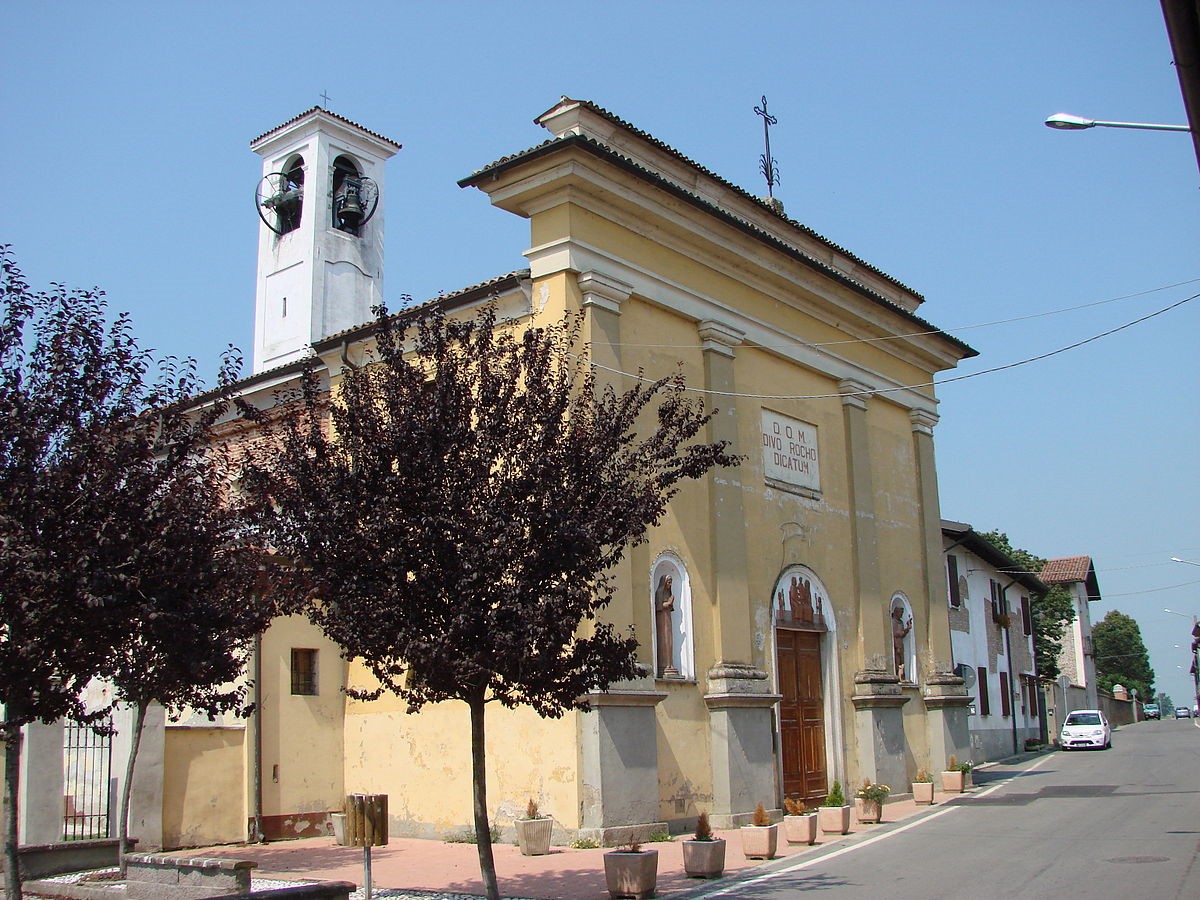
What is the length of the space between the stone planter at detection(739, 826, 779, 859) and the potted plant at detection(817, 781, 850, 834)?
2364 millimetres

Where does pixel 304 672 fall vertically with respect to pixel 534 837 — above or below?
above

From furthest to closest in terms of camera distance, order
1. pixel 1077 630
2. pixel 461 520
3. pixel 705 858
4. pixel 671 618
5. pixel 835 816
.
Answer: pixel 1077 630, pixel 671 618, pixel 835 816, pixel 705 858, pixel 461 520

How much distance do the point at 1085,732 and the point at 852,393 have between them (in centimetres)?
2256

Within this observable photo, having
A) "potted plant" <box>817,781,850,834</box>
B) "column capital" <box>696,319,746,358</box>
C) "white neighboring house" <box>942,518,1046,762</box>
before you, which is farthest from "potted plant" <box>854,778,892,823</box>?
"white neighboring house" <box>942,518,1046,762</box>

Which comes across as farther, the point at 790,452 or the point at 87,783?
the point at 790,452

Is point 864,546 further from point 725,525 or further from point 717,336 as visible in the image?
point 717,336

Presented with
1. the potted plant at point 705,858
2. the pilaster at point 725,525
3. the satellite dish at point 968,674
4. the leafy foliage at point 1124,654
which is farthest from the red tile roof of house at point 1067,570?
the potted plant at point 705,858

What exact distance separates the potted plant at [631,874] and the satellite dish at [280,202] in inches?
1019

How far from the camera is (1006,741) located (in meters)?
36.5

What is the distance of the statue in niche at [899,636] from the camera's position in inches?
847

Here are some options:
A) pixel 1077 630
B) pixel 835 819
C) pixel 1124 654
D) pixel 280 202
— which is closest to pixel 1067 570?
pixel 1077 630

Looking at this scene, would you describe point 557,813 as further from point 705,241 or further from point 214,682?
point 705,241

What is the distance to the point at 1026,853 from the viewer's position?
1263 centimetres

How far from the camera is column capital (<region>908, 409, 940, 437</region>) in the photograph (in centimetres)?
2397
